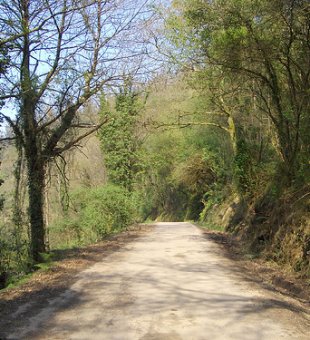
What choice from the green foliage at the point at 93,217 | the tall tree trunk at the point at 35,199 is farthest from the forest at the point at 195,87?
the green foliage at the point at 93,217

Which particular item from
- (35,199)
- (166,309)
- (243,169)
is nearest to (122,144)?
(243,169)

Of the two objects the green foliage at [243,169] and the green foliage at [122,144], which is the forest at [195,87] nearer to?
the green foliage at [243,169]

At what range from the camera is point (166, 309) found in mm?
6750

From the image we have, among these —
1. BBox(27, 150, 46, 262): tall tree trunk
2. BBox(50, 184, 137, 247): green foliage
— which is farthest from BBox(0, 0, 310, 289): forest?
BBox(50, 184, 137, 247): green foliage

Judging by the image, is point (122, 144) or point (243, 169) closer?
point (243, 169)

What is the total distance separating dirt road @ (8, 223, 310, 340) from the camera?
5625 mm

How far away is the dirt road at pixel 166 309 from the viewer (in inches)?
221

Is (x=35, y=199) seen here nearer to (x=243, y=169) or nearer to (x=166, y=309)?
(x=166, y=309)

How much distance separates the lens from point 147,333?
5.56 m

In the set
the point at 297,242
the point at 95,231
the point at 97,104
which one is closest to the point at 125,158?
the point at 95,231

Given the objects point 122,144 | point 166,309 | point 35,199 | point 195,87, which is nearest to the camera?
point 166,309

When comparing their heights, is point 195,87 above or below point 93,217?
above

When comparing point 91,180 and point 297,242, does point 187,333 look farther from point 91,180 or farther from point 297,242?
point 91,180

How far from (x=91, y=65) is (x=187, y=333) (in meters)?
10.7
